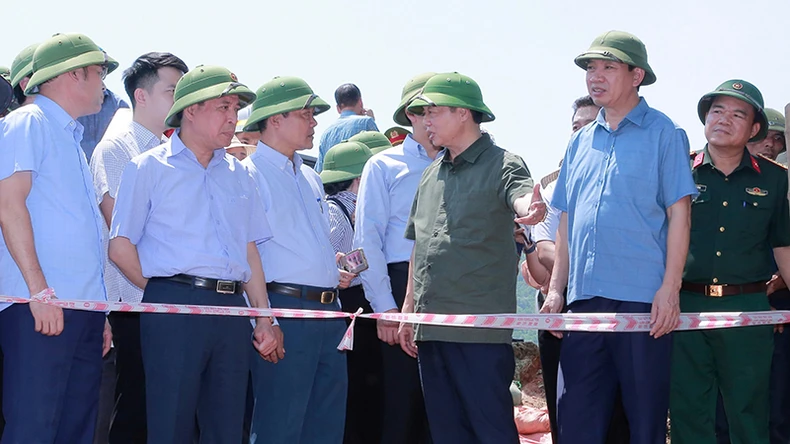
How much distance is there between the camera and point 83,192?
4.74m

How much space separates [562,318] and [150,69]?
2875 millimetres

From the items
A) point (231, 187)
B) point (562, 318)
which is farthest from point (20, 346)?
point (562, 318)

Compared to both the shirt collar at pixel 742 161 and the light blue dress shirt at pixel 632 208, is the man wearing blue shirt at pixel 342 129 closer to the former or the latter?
the shirt collar at pixel 742 161

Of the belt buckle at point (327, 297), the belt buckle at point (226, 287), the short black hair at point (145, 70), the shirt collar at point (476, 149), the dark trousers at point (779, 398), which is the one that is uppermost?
the short black hair at point (145, 70)

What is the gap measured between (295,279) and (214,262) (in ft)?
2.46

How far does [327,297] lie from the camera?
18.2 ft

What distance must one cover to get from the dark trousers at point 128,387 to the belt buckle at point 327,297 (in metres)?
1.02

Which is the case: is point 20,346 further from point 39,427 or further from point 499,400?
point 499,400

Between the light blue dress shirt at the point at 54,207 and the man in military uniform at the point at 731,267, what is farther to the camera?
the man in military uniform at the point at 731,267

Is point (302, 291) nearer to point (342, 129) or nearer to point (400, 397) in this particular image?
point (400, 397)

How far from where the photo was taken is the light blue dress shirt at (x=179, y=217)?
189 inches

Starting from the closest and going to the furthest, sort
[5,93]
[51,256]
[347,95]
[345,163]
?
[51,256], [5,93], [345,163], [347,95]

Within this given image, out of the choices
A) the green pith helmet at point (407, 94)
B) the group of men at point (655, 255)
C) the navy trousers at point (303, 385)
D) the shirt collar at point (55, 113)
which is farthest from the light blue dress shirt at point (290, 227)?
the group of men at point (655, 255)

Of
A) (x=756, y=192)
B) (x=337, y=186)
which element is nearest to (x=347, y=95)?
(x=337, y=186)
